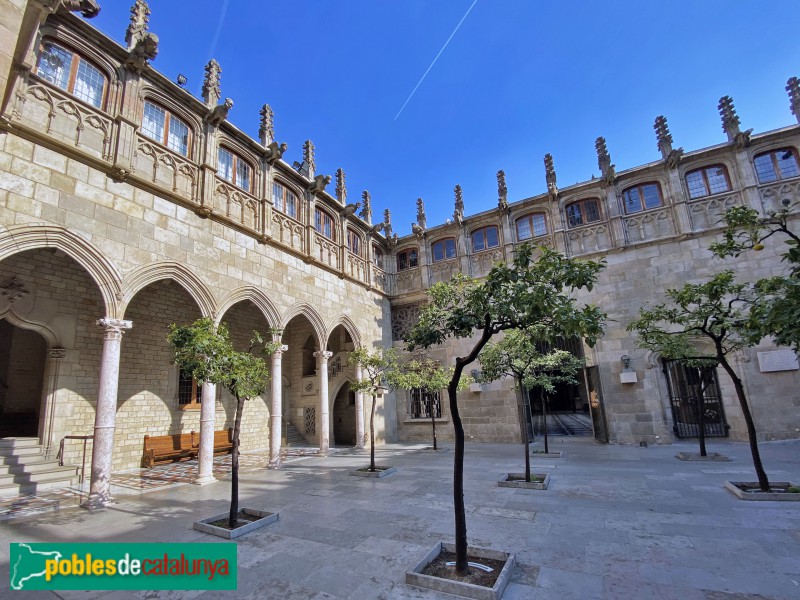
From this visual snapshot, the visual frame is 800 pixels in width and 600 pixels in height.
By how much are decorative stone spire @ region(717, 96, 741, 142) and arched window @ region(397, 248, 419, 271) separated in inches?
453

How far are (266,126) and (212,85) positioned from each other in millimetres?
1875

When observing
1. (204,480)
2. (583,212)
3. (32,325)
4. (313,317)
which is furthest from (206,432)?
(583,212)

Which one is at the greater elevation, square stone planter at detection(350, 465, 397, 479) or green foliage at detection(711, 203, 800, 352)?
green foliage at detection(711, 203, 800, 352)

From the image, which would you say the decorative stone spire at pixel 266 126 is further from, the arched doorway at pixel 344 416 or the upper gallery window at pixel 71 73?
the arched doorway at pixel 344 416

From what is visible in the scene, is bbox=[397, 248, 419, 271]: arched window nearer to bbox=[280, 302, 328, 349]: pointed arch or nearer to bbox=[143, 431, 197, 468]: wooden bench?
bbox=[280, 302, 328, 349]: pointed arch

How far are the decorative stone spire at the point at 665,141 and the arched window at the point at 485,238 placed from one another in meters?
6.06

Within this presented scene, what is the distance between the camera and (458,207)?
16.9m

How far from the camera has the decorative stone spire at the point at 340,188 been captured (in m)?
15.2

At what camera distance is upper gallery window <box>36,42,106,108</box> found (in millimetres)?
7527

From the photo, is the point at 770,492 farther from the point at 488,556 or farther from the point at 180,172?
the point at 180,172

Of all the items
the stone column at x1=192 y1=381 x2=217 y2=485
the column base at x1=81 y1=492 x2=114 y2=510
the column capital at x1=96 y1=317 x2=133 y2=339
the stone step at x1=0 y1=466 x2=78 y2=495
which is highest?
the column capital at x1=96 y1=317 x2=133 y2=339

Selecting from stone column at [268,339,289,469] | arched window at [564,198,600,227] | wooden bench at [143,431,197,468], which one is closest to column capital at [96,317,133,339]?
stone column at [268,339,289,469]

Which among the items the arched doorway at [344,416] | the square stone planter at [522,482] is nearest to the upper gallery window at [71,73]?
the square stone planter at [522,482]

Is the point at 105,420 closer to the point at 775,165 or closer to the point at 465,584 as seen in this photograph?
the point at 465,584
